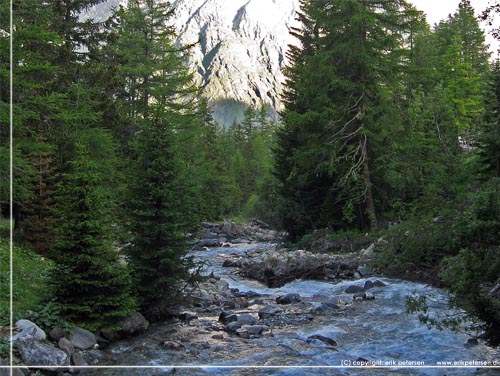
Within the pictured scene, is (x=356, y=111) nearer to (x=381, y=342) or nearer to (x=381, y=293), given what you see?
(x=381, y=293)

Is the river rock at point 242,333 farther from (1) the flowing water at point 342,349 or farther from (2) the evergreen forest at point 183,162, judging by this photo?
(2) the evergreen forest at point 183,162

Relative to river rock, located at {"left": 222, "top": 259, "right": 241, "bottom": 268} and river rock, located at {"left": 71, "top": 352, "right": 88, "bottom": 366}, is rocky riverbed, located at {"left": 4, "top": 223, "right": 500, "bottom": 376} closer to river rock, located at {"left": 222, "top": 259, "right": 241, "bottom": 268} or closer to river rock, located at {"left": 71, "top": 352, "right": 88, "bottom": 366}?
river rock, located at {"left": 71, "top": 352, "right": 88, "bottom": 366}

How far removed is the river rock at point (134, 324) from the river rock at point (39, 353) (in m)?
2.03

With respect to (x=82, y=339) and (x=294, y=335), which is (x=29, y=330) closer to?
(x=82, y=339)

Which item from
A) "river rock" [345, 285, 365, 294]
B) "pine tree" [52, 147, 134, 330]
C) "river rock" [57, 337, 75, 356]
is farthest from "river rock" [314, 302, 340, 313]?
"river rock" [57, 337, 75, 356]

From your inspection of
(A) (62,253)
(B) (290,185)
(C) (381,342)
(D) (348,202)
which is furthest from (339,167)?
(A) (62,253)

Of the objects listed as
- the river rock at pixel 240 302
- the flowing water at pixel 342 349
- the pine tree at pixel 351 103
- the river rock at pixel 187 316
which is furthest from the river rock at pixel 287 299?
the pine tree at pixel 351 103

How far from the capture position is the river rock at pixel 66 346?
8.20 meters

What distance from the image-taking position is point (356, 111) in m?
21.8

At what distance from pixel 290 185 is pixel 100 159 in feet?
34.8

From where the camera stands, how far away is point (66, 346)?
828 cm

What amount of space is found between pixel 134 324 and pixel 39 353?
8.56 feet

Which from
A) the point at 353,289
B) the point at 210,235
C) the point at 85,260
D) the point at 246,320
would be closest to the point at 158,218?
the point at 85,260

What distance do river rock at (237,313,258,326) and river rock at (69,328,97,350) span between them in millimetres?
3327
